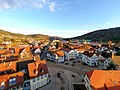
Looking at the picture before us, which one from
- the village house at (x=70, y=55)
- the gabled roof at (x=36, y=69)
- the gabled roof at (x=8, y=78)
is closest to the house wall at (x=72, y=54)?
the village house at (x=70, y=55)

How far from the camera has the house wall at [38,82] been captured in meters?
31.4

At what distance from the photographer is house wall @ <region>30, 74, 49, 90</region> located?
31.4 m

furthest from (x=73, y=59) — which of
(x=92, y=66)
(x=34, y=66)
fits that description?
(x=34, y=66)

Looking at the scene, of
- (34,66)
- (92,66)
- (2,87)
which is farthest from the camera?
(92,66)

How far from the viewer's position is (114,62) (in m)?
43.7

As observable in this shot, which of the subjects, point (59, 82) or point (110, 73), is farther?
point (59, 82)

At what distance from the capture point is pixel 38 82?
3272 centimetres

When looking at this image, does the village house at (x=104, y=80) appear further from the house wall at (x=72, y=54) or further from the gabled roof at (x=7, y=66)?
the house wall at (x=72, y=54)

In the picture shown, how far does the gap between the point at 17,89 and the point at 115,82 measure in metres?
21.8

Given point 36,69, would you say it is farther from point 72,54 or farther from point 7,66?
point 72,54

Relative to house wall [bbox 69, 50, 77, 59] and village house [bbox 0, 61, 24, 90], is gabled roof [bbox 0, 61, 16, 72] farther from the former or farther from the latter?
house wall [bbox 69, 50, 77, 59]

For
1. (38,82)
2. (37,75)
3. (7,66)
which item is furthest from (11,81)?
(38,82)

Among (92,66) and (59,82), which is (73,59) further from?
(59,82)

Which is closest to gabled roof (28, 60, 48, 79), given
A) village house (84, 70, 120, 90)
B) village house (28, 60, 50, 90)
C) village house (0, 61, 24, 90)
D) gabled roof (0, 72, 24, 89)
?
village house (28, 60, 50, 90)
